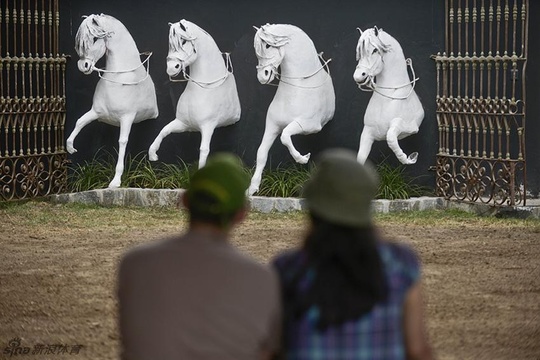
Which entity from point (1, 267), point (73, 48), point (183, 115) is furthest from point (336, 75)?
point (1, 267)

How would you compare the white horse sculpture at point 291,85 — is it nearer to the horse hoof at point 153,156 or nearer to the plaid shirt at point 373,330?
the horse hoof at point 153,156

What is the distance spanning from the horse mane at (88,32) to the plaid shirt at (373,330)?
30.8 feet

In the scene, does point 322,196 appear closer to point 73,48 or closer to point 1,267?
point 1,267

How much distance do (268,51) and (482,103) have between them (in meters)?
2.09

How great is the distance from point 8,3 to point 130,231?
3410 mm

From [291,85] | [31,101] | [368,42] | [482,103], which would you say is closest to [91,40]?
[31,101]

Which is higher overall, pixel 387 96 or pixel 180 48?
pixel 180 48

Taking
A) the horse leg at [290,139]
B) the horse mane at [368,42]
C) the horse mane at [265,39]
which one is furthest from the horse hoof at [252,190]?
the horse mane at [368,42]

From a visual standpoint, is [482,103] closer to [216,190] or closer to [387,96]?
[387,96]

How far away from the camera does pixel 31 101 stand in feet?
39.9

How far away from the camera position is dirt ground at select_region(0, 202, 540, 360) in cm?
615

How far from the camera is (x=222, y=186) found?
9.88 feet

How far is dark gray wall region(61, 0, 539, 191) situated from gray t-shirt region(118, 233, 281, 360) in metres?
9.33

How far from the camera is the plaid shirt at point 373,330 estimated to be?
2.94 metres
